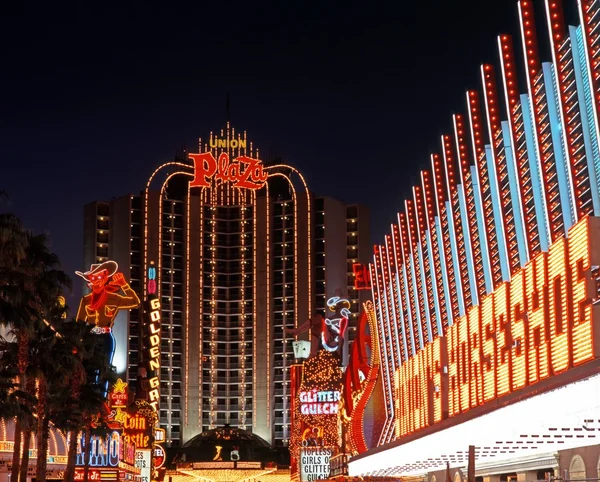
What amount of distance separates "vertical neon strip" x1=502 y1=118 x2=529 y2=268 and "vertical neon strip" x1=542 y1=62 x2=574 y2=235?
10.4 feet

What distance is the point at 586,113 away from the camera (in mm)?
23609

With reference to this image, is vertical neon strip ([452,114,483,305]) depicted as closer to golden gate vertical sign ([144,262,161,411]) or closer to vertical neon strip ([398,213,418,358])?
vertical neon strip ([398,213,418,358])

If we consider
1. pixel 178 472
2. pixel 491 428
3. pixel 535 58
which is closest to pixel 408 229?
pixel 535 58

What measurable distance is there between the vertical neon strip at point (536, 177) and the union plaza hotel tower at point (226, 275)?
109m

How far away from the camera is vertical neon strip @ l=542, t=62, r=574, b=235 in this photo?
25.3 metres

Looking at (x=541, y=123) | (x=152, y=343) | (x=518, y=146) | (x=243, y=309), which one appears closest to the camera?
(x=541, y=123)

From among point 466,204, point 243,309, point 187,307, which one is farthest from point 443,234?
point 243,309

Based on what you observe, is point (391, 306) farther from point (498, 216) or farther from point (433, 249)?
point (498, 216)

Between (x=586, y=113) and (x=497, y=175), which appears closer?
(x=586, y=113)

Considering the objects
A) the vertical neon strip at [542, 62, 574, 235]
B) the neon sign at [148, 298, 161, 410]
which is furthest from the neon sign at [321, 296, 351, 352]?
the vertical neon strip at [542, 62, 574, 235]

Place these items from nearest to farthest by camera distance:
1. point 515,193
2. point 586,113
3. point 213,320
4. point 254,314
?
point 586,113 < point 515,193 < point 254,314 < point 213,320

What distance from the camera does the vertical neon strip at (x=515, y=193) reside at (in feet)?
96.0

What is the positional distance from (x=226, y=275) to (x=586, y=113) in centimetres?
11988

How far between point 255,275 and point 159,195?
1662cm
